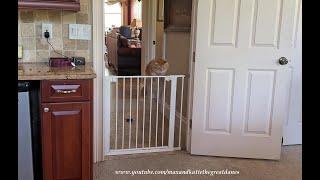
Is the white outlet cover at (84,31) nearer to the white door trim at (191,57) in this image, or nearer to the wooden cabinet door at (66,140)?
the wooden cabinet door at (66,140)

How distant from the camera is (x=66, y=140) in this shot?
2070 mm

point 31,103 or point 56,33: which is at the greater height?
point 56,33

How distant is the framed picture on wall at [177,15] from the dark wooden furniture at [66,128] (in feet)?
6.40

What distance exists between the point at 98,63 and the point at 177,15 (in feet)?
5.35

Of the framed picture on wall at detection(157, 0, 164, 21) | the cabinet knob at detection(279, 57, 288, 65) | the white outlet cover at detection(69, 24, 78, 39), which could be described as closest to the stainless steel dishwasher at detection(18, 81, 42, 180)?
the white outlet cover at detection(69, 24, 78, 39)

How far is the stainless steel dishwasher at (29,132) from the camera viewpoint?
74.8 inches

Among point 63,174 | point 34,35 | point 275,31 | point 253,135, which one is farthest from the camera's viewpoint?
point 253,135

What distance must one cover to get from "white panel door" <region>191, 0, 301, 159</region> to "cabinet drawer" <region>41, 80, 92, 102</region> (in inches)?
43.9

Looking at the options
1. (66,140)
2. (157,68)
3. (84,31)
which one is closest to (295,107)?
(157,68)

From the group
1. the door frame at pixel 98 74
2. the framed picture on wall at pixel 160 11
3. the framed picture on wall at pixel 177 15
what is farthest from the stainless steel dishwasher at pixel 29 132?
the framed picture on wall at pixel 160 11
